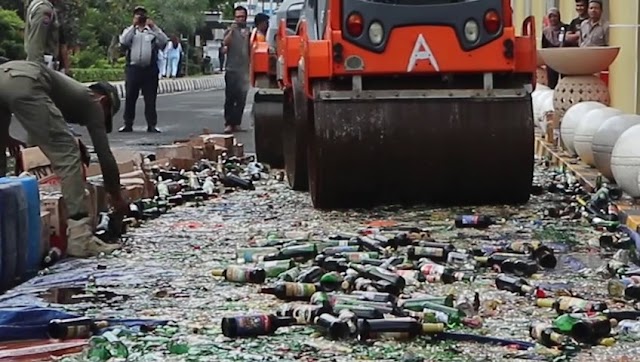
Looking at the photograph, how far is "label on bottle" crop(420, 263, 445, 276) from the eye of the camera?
7.54 metres

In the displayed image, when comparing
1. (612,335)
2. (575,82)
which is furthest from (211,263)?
(575,82)

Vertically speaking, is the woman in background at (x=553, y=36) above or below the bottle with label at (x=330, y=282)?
above

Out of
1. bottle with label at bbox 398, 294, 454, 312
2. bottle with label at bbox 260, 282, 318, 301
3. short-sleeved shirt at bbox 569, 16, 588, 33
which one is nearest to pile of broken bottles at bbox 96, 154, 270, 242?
bottle with label at bbox 260, 282, 318, 301

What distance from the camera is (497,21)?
10.6 m

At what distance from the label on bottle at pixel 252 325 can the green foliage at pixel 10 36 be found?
94.6ft

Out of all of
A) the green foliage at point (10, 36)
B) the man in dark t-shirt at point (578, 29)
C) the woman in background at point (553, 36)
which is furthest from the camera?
the green foliage at point (10, 36)

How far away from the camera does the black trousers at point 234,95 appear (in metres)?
20.8

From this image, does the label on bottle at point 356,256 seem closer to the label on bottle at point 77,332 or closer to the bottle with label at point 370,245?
the bottle with label at point 370,245

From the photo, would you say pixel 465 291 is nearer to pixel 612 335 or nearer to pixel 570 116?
pixel 612 335

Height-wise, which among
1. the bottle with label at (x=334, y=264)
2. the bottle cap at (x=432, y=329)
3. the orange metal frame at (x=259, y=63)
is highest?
the orange metal frame at (x=259, y=63)

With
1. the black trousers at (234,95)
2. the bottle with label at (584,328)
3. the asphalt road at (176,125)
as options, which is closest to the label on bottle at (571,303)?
the bottle with label at (584,328)

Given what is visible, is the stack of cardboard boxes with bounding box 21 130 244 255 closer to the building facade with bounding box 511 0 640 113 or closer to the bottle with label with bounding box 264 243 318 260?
the bottle with label with bounding box 264 243 318 260

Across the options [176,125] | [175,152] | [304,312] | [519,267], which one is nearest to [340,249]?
[519,267]

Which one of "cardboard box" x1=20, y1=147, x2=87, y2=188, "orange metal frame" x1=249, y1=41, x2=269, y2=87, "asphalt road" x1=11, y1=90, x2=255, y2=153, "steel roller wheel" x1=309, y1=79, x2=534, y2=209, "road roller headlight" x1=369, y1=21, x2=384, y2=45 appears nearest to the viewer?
"cardboard box" x1=20, y1=147, x2=87, y2=188
